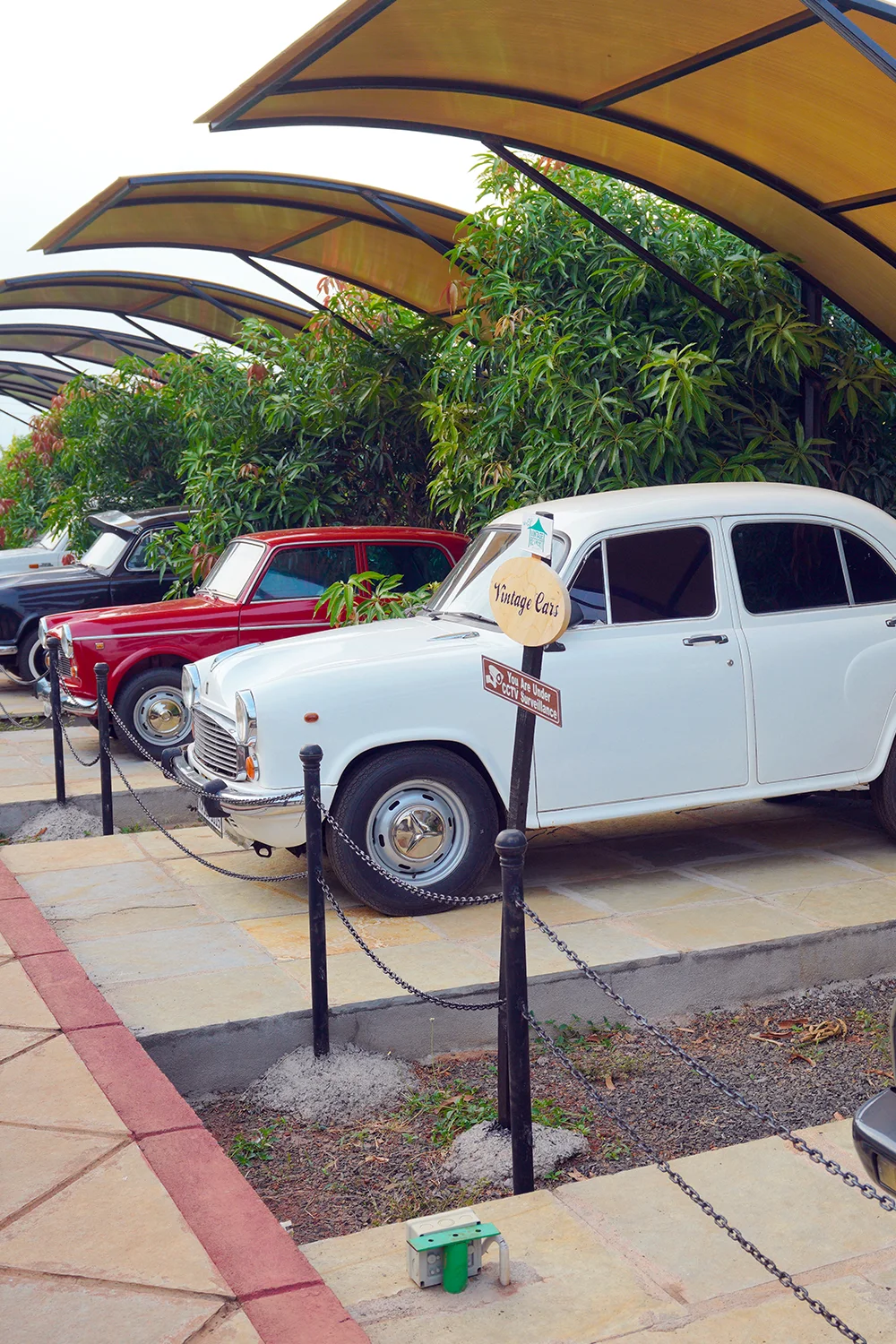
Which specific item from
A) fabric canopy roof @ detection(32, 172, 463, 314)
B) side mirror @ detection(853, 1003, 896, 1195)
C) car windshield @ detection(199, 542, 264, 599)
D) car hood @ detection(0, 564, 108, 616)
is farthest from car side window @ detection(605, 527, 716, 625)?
car hood @ detection(0, 564, 108, 616)

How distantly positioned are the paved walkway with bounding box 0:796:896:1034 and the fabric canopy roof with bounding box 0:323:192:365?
48.2 feet

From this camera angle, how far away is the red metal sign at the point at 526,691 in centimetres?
377

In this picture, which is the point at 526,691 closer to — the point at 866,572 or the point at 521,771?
the point at 521,771

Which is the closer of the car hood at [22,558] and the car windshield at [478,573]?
the car windshield at [478,573]

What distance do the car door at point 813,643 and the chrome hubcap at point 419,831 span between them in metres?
1.52

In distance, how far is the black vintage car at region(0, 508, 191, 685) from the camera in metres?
12.8

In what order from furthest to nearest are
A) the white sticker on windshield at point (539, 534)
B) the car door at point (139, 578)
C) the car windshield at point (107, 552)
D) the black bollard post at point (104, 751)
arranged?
the car windshield at point (107, 552) < the car door at point (139, 578) < the black bollard post at point (104, 751) < the white sticker on windshield at point (539, 534)

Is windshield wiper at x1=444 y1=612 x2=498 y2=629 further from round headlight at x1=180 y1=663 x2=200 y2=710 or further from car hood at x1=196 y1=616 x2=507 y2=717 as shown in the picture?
round headlight at x1=180 y1=663 x2=200 y2=710

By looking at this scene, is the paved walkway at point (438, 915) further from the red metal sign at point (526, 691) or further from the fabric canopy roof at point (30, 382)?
the fabric canopy roof at point (30, 382)

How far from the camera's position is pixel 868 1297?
9.37 feet

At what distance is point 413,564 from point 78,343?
1557 cm

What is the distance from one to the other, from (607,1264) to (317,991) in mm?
1774

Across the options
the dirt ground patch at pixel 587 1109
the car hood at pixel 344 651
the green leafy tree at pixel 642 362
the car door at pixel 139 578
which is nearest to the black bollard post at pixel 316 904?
the dirt ground patch at pixel 587 1109

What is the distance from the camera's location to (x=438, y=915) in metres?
5.89
